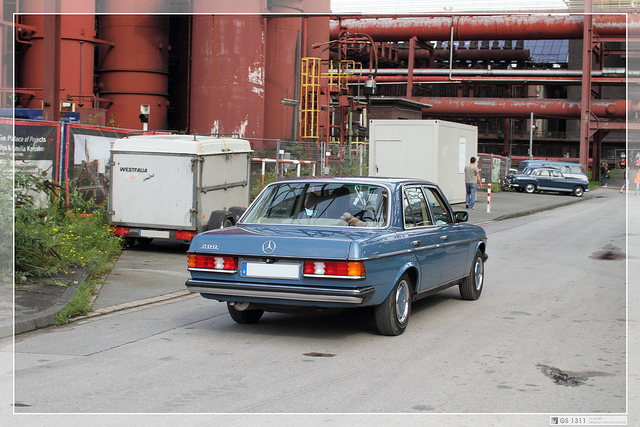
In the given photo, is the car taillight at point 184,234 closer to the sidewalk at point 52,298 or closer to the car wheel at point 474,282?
the sidewalk at point 52,298

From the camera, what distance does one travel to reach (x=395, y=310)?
674 centimetres

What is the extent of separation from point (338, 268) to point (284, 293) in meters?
0.52

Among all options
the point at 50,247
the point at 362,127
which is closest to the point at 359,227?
the point at 50,247

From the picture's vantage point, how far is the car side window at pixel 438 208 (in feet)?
26.6

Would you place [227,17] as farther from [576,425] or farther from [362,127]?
[576,425]

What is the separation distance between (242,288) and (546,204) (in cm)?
2835

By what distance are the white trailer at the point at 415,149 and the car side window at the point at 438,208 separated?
14001mm

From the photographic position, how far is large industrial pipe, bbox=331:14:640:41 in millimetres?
47719

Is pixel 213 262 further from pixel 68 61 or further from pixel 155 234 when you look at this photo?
pixel 68 61

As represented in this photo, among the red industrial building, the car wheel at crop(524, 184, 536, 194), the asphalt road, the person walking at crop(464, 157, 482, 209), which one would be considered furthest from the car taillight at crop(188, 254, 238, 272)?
the car wheel at crop(524, 184, 536, 194)

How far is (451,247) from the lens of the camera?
26.4 feet

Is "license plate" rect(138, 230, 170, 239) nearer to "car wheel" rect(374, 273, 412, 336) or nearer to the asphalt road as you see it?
the asphalt road

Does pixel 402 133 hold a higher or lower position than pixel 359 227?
higher

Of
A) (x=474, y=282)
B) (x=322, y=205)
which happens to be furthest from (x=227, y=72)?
(x=322, y=205)
